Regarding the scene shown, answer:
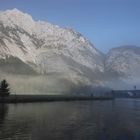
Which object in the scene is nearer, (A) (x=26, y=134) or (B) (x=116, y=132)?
(A) (x=26, y=134)

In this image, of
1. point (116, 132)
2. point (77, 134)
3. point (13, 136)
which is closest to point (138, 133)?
point (116, 132)

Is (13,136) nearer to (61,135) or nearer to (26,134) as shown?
(26,134)

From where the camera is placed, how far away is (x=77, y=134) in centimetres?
6297

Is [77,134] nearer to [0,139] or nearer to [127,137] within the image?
[127,137]

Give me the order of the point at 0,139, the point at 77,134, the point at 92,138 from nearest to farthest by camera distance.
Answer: the point at 0,139 < the point at 92,138 < the point at 77,134

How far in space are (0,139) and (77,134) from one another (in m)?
15.0

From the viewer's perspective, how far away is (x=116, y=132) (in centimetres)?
6838

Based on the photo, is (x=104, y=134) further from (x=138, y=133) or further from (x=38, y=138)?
(x=38, y=138)

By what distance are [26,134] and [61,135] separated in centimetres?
623

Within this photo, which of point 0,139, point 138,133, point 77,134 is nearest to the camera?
point 0,139

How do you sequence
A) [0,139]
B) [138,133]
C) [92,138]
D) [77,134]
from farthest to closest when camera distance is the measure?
[138,133]
[77,134]
[92,138]
[0,139]

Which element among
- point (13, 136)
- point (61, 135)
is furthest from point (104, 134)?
point (13, 136)

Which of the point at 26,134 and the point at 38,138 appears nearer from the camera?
the point at 38,138

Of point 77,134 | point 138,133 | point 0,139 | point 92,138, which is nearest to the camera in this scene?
point 0,139
